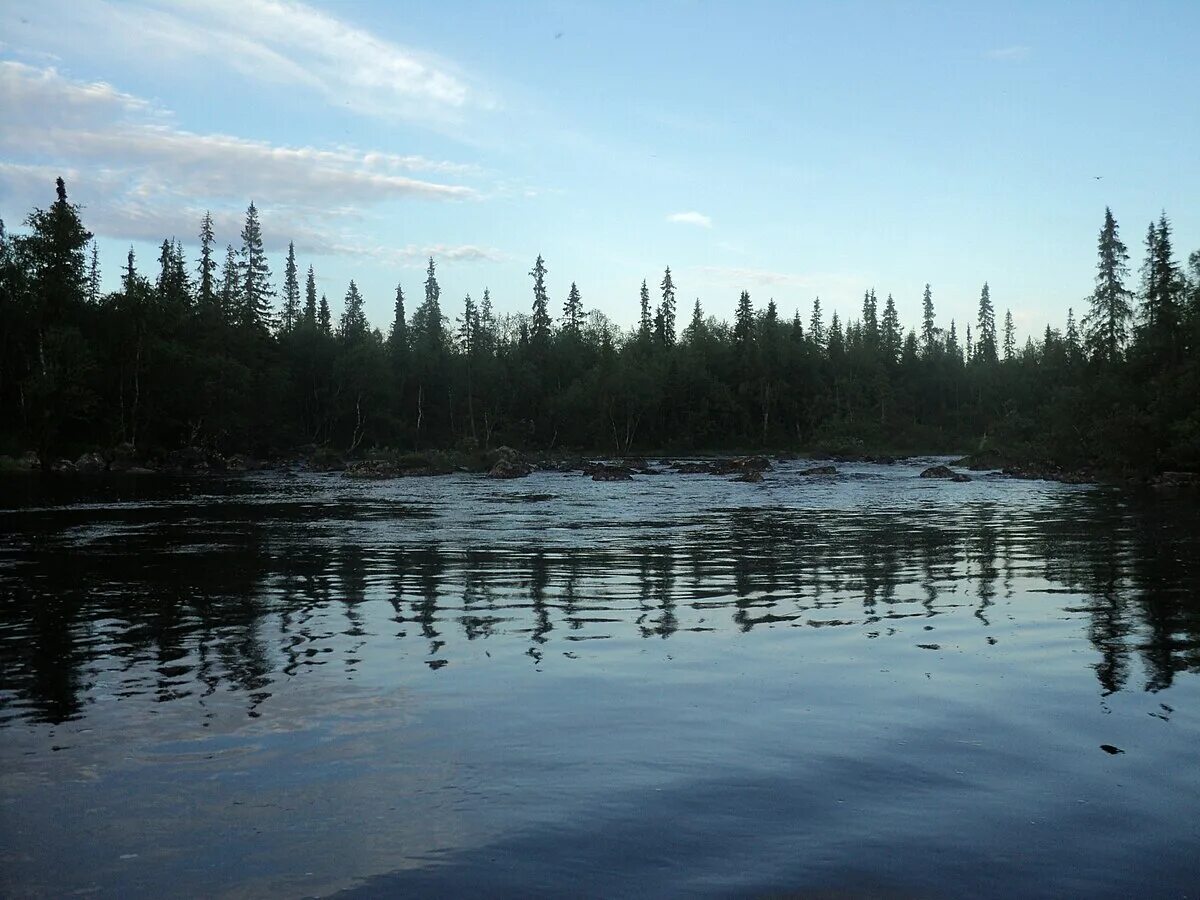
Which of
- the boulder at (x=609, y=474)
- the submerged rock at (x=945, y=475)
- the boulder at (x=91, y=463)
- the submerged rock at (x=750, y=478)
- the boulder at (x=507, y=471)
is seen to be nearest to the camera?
the submerged rock at (x=750, y=478)

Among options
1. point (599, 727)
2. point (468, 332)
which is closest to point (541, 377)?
point (468, 332)

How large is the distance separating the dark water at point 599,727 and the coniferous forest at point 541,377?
43.0m

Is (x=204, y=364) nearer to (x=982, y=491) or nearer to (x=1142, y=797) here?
(x=982, y=491)

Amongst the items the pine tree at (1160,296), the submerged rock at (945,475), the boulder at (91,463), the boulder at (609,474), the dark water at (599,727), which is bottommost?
the dark water at (599,727)

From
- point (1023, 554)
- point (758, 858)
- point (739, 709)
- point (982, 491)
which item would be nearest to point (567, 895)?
point (758, 858)

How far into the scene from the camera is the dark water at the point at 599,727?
547cm

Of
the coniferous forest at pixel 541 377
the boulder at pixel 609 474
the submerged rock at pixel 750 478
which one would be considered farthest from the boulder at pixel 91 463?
the submerged rock at pixel 750 478

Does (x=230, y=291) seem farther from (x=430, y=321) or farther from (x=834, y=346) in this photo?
(x=834, y=346)

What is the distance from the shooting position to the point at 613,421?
120188 millimetres

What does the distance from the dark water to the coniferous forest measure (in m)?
43.0

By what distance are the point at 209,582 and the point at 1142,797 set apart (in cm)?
1448

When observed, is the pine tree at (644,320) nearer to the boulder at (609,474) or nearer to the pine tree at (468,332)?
the pine tree at (468,332)

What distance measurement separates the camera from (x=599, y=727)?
26.7 ft

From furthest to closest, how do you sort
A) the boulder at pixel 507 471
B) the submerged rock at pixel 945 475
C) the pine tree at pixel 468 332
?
the pine tree at pixel 468 332 → the boulder at pixel 507 471 → the submerged rock at pixel 945 475
